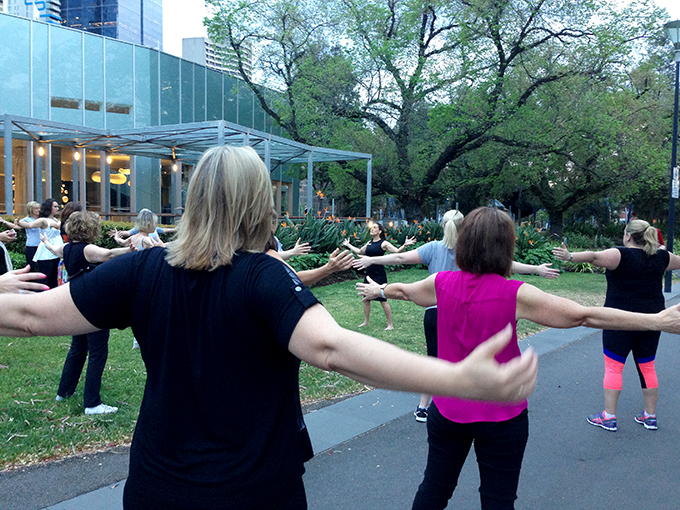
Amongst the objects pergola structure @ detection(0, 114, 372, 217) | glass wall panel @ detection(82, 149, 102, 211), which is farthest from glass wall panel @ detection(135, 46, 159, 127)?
glass wall panel @ detection(82, 149, 102, 211)

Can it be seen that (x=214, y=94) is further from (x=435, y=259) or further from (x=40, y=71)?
(x=435, y=259)

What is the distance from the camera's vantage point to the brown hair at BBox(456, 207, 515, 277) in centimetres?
268

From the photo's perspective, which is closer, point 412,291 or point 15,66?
point 412,291

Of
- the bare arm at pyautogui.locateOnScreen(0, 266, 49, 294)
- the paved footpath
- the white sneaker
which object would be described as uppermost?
the bare arm at pyautogui.locateOnScreen(0, 266, 49, 294)

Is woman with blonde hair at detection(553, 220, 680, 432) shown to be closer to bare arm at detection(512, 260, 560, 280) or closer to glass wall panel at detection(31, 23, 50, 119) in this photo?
bare arm at detection(512, 260, 560, 280)

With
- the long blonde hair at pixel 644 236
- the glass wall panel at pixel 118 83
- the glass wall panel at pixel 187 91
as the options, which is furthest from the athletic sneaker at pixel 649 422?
the glass wall panel at pixel 187 91

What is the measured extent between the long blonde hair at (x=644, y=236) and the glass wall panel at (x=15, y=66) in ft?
64.0

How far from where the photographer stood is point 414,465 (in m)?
4.09

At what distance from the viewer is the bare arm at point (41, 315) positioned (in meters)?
1.54

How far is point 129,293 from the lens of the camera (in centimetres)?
157

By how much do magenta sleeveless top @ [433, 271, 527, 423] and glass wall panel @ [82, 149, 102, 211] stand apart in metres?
19.6

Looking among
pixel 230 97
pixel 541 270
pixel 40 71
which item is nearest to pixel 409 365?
pixel 541 270

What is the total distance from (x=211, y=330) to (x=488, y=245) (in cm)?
164

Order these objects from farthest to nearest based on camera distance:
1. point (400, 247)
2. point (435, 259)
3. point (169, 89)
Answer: point (169, 89)
point (400, 247)
point (435, 259)
